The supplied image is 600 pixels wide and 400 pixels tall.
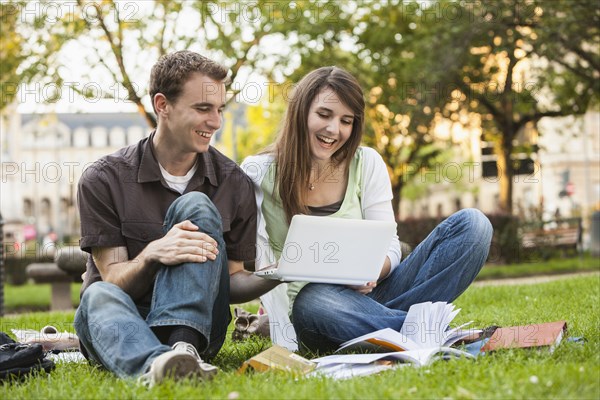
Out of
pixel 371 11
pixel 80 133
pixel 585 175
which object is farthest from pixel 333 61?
pixel 80 133

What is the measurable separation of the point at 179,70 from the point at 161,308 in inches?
44.8

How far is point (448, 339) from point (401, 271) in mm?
549

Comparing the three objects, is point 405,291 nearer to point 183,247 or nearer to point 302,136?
point 302,136

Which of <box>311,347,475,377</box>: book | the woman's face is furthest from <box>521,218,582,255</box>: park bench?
<box>311,347,475,377</box>: book

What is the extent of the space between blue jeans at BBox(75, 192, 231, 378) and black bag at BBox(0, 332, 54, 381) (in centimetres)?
26

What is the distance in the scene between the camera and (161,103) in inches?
152

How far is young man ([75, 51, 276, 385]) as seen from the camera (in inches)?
124

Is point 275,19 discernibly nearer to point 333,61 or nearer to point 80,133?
point 333,61

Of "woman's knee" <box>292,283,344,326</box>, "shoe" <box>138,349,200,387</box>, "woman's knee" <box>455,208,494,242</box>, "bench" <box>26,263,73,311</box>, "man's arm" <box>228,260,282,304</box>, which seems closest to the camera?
"shoe" <box>138,349,200,387</box>

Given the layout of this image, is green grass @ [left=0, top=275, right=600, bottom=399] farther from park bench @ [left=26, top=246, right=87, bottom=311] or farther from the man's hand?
park bench @ [left=26, top=246, right=87, bottom=311]

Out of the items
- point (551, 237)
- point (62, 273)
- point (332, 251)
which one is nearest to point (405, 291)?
point (332, 251)

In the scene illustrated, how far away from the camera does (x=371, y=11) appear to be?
19266mm

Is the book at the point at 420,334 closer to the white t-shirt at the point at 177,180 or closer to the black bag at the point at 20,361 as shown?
the white t-shirt at the point at 177,180

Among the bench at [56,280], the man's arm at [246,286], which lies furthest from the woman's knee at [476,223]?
the bench at [56,280]
